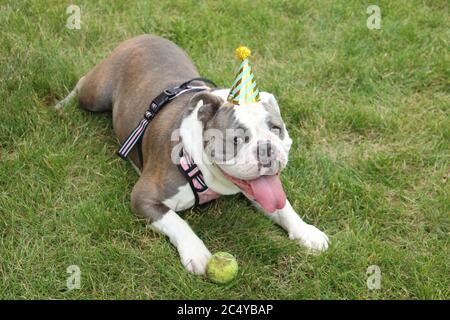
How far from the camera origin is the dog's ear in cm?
311

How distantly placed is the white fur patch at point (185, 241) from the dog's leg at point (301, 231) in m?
0.52

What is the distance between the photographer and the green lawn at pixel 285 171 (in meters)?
3.11

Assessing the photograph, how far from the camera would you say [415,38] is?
520 centimetres

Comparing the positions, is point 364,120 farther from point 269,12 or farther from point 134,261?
point 134,261

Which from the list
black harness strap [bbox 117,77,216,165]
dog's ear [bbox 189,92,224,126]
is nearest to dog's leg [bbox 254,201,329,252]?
dog's ear [bbox 189,92,224,126]

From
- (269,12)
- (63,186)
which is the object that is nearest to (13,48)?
(63,186)

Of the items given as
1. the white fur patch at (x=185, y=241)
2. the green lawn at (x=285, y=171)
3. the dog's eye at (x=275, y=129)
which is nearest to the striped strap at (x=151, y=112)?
the green lawn at (x=285, y=171)

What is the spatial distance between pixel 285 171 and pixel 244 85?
0.99 metres

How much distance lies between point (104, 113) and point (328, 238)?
195 centimetres

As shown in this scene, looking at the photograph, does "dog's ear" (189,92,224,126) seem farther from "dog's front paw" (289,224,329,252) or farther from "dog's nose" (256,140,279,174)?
"dog's front paw" (289,224,329,252)

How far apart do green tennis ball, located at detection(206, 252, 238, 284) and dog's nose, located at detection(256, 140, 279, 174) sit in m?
0.53

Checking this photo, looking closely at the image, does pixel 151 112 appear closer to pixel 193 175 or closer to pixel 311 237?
pixel 193 175

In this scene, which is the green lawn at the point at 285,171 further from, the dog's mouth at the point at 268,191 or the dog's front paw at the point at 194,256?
the dog's mouth at the point at 268,191

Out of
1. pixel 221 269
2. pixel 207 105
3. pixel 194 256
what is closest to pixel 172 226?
pixel 194 256
